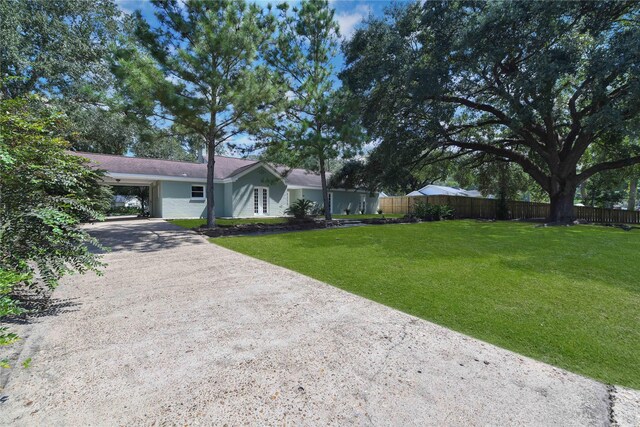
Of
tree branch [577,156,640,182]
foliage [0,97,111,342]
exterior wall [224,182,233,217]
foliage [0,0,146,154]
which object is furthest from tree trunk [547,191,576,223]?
foliage [0,0,146,154]

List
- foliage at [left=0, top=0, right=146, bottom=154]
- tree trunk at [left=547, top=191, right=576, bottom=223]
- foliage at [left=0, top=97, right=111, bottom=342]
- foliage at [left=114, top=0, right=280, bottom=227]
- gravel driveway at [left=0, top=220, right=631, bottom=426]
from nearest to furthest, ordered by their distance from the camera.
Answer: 1. gravel driveway at [left=0, top=220, right=631, bottom=426]
2. foliage at [left=0, top=97, right=111, bottom=342]
3. foliage at [left=114, top=0, right=280, bottom=227]
4. foliage at [left=0, top=0, right=146, bottom=154]
5. tree trunk at [left=547, top=191, right=576, bottom=223]

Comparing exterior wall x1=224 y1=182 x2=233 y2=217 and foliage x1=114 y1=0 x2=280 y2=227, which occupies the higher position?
foliage x1=114 y1=0 x2=280 y2=227

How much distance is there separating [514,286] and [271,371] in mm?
4347

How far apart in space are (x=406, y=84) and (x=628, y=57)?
8.31m

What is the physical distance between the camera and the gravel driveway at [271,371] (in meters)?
1.96

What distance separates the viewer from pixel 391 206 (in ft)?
97.3

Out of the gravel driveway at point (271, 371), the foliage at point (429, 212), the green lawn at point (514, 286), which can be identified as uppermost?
the foliage at point (429, 212)

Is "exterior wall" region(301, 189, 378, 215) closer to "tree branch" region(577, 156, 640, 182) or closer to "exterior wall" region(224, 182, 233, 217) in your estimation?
"exterior wall" region(224, 182, 233, 217)

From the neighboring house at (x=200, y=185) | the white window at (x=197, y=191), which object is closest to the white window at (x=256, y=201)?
the neighboring house at (x=200, y=185)

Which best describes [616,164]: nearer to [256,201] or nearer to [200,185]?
[256,201]

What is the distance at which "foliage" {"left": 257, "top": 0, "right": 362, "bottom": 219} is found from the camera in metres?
13.9

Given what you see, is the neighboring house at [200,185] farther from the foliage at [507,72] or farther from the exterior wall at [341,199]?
the foliage at [507,72]

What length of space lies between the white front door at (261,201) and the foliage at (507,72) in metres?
8.96

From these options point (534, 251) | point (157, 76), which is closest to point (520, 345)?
point (534, 251)
